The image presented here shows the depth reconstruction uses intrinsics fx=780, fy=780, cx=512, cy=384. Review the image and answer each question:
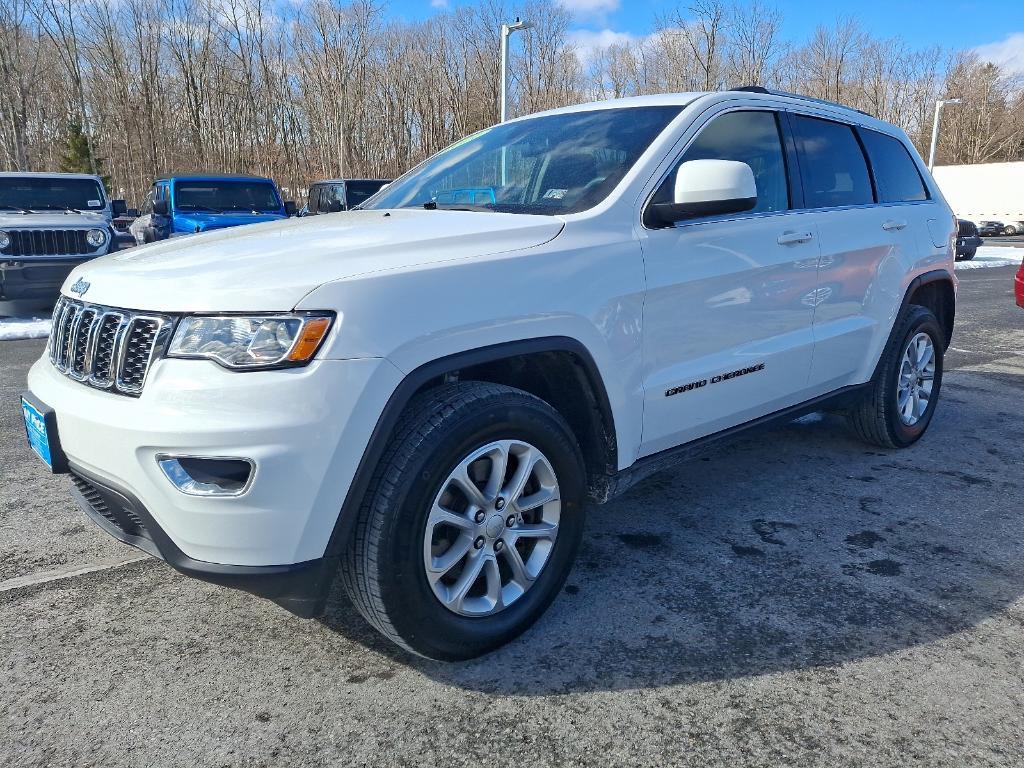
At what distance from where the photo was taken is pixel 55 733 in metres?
2.14

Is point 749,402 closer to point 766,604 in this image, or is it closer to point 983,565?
point 766,604

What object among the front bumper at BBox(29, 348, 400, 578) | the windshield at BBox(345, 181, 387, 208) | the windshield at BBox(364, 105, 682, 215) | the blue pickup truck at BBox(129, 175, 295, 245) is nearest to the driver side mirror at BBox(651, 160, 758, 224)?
the windshield at BBox(364, 105, 682, 215)

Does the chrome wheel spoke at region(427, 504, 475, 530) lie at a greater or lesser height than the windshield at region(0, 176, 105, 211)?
lesser

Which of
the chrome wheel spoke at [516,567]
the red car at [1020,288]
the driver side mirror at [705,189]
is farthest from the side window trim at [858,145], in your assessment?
the red car at [1020,288]

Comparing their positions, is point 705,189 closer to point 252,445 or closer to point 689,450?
point 689,450

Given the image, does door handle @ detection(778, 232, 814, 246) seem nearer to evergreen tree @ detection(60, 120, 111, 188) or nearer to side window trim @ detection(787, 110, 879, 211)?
side window trim @ detection(787, 110, 879, 211)

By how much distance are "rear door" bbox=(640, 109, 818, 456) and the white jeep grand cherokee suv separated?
13mm

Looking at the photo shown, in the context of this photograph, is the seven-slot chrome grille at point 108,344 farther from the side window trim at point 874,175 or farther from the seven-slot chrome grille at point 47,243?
the seven-slot chrome grille at point 47,243

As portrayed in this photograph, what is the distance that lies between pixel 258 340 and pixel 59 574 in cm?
174

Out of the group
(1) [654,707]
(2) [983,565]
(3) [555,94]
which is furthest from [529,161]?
(3) [555,94]

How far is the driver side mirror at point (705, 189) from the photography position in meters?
2.76

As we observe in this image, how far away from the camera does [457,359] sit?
7.51ft

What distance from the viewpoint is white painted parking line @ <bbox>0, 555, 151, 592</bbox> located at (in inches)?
117

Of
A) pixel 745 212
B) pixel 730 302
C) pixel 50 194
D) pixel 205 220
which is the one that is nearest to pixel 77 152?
pixel 205 220
